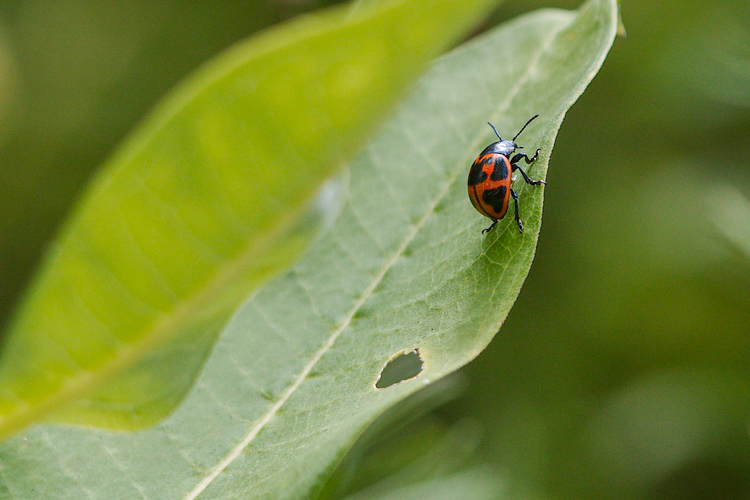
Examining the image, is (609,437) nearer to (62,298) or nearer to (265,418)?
(265,418)

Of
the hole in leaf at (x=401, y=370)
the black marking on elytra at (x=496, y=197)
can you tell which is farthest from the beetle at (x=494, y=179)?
the hole in leaf at (x=401, y=370)

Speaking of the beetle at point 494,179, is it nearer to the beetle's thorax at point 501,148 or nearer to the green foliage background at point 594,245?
the beetle's thorax at point 501,148

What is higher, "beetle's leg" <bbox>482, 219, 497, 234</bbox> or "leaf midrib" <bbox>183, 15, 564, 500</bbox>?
"leaf midrib" <bbox>183, 15, 564, 500</bbox>

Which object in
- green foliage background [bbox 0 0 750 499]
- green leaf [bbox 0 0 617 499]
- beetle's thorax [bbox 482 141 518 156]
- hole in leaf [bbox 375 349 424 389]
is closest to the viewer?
green leaf [bbox 0 0 617 499]

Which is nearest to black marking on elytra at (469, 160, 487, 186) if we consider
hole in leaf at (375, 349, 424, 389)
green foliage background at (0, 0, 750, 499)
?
hole in leaf at (375, 349, 424, 389)

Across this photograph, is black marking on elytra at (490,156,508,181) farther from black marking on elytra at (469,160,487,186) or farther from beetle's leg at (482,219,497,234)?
beetle's leg at (482,219,497,234)

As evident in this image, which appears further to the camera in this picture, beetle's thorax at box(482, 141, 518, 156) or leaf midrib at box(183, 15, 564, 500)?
beetle's thorax at box(482, 141, 518, 156)
